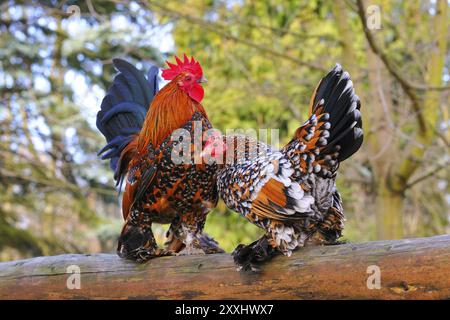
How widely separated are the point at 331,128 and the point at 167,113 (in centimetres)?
88

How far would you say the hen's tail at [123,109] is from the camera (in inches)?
125

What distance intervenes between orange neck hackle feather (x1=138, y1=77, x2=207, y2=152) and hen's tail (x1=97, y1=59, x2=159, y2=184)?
0.34 m

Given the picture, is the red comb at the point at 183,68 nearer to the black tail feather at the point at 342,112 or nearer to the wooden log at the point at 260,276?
the black tail feather at the point at 342,112

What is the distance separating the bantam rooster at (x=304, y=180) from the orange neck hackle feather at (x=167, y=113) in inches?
16.9

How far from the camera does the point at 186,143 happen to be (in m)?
2.67

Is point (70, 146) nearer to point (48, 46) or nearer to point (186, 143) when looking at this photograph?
point (48, 46)

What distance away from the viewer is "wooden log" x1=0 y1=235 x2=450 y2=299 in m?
2.05

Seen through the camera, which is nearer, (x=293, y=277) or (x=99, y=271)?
(x=293, y=277)

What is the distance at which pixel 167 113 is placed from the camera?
109 inches

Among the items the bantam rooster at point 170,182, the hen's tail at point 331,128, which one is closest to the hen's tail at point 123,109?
the bantam rooster at point 170,182
